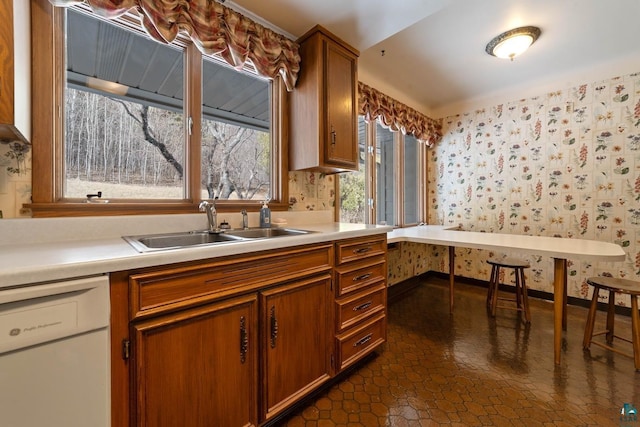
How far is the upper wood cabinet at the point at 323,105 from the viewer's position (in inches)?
74.1

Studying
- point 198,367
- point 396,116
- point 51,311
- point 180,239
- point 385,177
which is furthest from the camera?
point 385,177

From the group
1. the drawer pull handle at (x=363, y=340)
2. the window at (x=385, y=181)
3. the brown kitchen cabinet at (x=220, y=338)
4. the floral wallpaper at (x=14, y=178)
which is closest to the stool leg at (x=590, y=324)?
the drawer pull handle at (x=363, y=340)

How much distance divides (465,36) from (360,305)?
2.31 m

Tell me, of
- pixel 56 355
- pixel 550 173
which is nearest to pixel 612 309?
pixel 550 173

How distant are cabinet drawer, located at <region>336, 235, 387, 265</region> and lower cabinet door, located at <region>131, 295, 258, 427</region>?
584 millimetres

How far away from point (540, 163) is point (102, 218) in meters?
4.00

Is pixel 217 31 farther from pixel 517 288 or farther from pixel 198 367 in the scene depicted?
pixel 517 288

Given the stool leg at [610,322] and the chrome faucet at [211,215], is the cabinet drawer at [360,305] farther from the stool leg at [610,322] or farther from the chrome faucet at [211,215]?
the stool leg at [610,322]

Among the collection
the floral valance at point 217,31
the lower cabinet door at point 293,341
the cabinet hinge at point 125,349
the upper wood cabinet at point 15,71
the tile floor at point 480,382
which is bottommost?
the tile floor at point 480,382

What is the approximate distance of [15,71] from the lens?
0.88 metres

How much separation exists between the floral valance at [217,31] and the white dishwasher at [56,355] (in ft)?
4.06

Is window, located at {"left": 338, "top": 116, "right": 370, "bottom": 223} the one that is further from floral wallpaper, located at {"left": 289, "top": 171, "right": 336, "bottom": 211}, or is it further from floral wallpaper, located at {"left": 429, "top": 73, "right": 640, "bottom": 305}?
floral wallpaper, located at {"left": 429, "top": 73, "right": 640, "bottom": 305}

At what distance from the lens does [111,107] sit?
142 centimetres

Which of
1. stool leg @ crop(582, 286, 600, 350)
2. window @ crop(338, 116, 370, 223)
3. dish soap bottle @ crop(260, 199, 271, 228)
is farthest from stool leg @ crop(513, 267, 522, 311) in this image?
dish soap bottle @ crop(260, 199, 271, 228)
